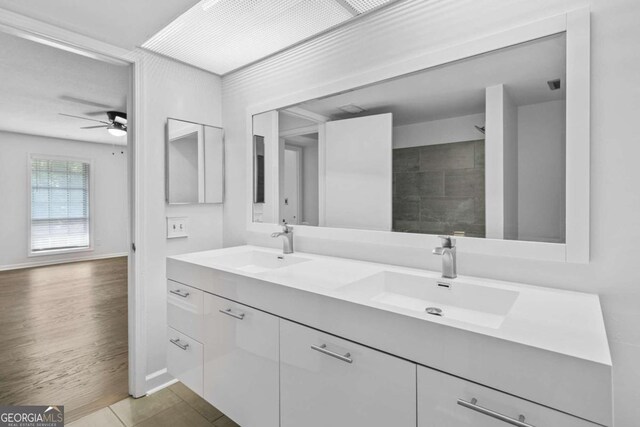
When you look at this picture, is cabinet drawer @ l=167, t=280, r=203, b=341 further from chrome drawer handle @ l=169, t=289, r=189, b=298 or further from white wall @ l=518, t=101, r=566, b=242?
white wall @ l=518, t=101, r=566, b=242

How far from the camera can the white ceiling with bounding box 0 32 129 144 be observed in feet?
8.53

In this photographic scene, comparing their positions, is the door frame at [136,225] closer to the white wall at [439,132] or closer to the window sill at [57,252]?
the white wall at [439,132]

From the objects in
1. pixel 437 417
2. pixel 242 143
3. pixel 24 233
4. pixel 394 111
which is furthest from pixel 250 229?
pixel 24 233

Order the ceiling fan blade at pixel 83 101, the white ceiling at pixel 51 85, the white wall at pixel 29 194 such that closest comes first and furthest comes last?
the white ceiling at pixel 51 85
the ceiling fan blade at pixel 83 101
the white wall at pixel 29 194

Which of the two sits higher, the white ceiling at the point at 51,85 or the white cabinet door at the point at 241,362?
the white ceiling at the point at 51,85

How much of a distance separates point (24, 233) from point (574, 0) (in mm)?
7953

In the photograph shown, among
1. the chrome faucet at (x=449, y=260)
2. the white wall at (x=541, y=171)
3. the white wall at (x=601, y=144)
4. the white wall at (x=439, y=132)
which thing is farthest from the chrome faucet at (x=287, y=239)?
the white wall at (x=541, y=171)

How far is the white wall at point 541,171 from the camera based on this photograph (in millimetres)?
1187

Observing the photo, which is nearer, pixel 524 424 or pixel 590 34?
pixel 524 424

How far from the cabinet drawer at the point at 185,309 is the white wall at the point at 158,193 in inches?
11.6

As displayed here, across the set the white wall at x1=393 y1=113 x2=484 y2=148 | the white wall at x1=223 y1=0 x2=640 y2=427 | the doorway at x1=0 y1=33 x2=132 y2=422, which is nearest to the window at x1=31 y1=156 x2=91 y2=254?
the doorway at x1=0 y1=33 x2=132 y2=422

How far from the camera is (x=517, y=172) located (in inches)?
50.2

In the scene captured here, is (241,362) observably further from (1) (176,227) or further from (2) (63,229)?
(2) (63,229)

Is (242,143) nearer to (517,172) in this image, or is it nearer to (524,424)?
(517,172)
